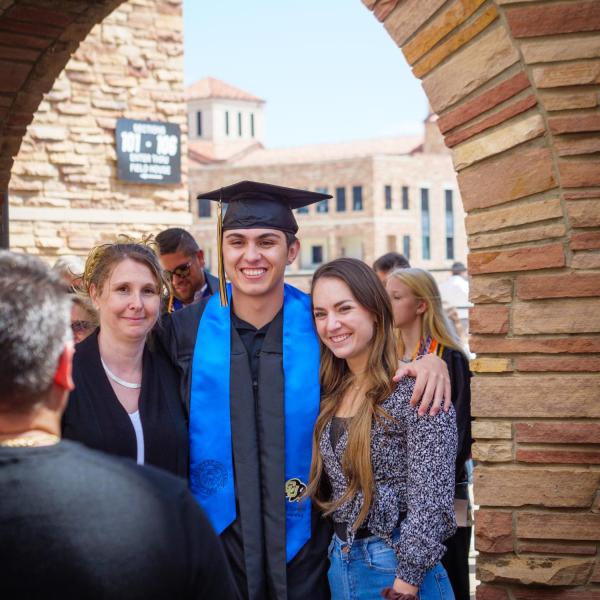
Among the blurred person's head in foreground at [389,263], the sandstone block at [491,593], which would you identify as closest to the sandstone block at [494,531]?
the sandstone block at [491,593]

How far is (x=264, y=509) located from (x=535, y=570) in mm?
828

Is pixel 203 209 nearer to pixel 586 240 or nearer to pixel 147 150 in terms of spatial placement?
pixel 147 150

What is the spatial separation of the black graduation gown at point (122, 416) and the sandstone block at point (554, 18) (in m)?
1.49

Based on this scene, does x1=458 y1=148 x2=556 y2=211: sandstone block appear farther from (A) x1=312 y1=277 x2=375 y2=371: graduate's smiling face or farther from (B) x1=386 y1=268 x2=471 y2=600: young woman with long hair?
(B) x1=386 y1=268 x2=471 y2=600: young woman with long hair

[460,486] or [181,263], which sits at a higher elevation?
[181,263]

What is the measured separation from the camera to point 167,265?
4949 mm

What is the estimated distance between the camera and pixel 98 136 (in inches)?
359

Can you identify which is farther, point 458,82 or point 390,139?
point 390,139

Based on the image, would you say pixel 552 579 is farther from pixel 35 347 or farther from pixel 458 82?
pixel 35 347

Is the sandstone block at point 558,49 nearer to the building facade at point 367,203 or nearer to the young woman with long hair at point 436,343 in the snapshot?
the young woman with long hair at point 436,343

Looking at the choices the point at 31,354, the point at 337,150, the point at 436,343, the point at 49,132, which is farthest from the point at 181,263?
the point at 337,150

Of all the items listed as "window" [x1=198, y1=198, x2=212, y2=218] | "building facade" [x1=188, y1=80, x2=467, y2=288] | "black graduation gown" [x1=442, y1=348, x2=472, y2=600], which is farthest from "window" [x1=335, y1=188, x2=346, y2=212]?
"black graduation gown" [x1=442, y1=348, x2=472, y2=600]

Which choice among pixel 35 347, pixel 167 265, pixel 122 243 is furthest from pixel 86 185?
pixel 35 347

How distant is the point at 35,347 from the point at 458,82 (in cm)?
179
